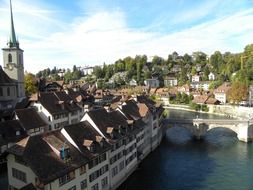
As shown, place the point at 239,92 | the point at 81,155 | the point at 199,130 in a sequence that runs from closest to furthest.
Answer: the point at 81,155 → the point at 199,130 → the point at 239,92

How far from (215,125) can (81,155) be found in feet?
135

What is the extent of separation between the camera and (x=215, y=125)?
62500 mm

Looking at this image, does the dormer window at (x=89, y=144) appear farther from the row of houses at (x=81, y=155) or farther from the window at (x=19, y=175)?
the window at (x=19, y=175)

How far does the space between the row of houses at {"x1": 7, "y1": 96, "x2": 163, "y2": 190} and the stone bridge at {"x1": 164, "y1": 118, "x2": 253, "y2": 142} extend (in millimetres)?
20317

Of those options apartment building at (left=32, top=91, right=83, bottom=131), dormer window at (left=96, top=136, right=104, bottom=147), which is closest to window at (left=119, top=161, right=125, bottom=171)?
dormer window at (left=96, top=136, right=104, bottom=147)

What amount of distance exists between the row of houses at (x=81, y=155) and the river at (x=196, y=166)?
330 cm

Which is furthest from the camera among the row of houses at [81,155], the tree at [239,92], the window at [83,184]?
the tree at [239,92]

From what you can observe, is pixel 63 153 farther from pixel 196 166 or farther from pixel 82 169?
pixel 196 166

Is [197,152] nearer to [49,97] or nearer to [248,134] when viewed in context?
[248,134]

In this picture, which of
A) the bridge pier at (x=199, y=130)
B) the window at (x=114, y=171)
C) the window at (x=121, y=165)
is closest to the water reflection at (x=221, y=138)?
the bridge pier at (x=199, y=130)

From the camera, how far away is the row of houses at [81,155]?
25875mm

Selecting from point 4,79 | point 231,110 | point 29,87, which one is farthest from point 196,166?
point 29,87

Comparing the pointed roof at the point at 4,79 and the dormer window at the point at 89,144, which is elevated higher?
the pointed roof at the point at 4,79

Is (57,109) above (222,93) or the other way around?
above
